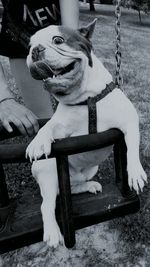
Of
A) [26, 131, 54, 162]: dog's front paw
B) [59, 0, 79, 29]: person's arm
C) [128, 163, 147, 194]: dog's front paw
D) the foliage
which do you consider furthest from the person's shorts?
the foliage

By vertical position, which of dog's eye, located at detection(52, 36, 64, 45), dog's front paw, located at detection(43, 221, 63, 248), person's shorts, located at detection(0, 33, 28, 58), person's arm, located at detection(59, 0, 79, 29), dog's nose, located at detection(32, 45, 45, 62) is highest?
dog's eye, located at detection(52, 36, 64, 45)

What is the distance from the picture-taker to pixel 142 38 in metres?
10.9

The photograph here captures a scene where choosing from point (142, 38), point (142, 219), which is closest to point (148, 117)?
point (142, 219)

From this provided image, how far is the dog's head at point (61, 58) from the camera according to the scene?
1270mm

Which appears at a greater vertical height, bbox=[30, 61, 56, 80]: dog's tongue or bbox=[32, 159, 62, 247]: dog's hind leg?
bbox=[30, 61, 56, 80]: dog's tongue

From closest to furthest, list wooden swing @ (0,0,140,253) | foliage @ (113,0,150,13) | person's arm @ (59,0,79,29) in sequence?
wooden swing @ (0,0,140,253), person's arm @ (59,0,79,29), foliage @ (113,0,150,13)

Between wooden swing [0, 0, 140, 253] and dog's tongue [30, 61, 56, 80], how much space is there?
229 mm

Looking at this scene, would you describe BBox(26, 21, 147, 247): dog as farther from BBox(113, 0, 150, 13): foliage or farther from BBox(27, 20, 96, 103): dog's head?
BBox(113, 0, 150, 13): foliage

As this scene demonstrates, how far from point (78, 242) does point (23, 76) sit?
94 cm

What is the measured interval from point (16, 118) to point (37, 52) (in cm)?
24

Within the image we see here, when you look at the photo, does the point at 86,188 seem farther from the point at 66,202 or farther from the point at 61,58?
the point at 61,58

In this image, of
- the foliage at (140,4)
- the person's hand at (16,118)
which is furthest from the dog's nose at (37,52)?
the foliage at (140,4)

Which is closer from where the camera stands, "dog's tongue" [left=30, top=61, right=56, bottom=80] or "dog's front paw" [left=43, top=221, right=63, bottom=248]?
"dog's tongue" [left=30, top=61, right=56, bottom=80]

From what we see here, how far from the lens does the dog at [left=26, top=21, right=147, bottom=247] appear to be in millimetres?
1276
